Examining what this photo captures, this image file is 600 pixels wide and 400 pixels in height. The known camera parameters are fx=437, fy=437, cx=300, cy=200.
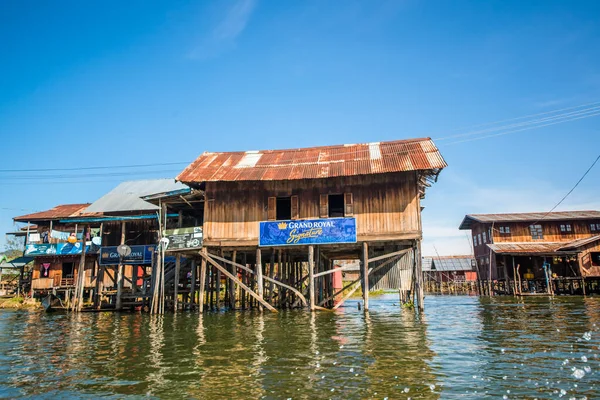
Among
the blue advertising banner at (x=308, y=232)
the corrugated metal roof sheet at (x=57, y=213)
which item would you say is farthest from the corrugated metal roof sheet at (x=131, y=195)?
the blue advertising banner at (x=308, y=232)

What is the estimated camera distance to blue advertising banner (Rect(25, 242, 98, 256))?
101 ft

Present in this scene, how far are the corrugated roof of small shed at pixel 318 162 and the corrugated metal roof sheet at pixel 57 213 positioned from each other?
43.5ft

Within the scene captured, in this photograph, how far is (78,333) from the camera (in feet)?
51.7

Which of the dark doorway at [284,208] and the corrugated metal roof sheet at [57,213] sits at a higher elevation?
the corrugated metal roof sheet at [57,213]

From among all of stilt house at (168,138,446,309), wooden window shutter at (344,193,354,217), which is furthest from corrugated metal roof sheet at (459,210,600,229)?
wooden window shutter at (344,193,354,217)

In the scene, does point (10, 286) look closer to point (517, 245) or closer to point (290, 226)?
point (290, 226)

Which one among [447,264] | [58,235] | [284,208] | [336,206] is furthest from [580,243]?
[58,235]

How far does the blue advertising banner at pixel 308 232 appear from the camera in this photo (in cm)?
2086

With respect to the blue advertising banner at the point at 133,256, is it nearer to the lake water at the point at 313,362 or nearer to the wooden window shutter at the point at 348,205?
the lake water at the point at 313,362

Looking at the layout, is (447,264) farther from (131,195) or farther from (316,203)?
(131,195)

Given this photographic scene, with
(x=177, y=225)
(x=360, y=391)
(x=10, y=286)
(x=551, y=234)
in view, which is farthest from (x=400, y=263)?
(x=10, y=286)

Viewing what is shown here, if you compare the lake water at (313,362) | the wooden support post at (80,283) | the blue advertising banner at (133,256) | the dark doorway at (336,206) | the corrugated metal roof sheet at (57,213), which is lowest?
the lake water at (313,362)

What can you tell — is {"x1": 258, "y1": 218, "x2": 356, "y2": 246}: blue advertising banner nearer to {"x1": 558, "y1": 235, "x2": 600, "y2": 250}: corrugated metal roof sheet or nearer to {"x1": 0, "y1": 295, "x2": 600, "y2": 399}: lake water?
{"x1": 0, "y1": 295, "x2": 600, "y2": 399}: lake water

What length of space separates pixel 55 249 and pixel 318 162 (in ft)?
70.7
